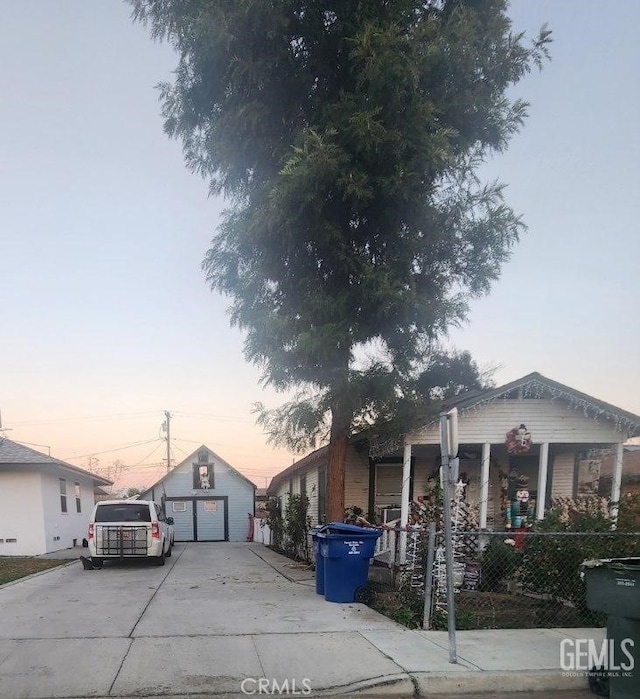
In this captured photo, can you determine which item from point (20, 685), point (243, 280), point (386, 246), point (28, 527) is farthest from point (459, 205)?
point (28, 527)

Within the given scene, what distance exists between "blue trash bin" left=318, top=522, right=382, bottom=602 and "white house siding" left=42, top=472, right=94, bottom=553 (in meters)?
13.3

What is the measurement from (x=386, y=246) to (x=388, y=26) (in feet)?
12.3

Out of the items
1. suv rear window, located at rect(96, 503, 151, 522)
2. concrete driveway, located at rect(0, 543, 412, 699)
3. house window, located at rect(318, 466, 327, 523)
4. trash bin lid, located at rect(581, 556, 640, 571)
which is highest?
house window, located at rect(318, 466, 327, 523)

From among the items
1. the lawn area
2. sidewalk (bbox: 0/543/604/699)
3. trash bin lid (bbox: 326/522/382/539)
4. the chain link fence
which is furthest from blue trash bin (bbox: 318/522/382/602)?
the lawn area

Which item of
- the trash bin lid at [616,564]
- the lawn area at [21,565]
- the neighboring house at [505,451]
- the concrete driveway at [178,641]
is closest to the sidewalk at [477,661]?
the concrete driveway at [178,641]

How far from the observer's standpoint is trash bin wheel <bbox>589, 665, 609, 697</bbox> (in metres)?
4.89

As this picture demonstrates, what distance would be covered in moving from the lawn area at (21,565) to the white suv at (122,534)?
145 cm

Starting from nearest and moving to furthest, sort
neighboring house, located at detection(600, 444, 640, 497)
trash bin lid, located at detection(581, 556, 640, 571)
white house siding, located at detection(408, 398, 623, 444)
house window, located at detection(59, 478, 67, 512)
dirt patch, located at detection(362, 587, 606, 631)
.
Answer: trash bin lid, located at detection(581, 556, 640, 571) < dirt patch, located at detection(362, 587, 606, 631) < white house siding, located at detection(408, 398, 623, 444) < neighboring house, located at detection(600, 444, 640, 497) < house window, located at detection(59, 478, 67, 512)

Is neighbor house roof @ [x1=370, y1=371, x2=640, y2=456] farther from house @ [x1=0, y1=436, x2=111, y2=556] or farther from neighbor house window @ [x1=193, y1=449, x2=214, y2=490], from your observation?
neighbor house window @ [x1=193, y1=449, x2=214, y2=490]

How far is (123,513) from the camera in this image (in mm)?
14117

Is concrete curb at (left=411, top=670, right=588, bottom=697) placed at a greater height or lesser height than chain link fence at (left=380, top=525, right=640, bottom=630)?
lesser

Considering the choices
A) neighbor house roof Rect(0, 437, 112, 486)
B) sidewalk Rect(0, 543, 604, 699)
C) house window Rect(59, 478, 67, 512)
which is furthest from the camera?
house window Rect(59, 478, 67, 512)

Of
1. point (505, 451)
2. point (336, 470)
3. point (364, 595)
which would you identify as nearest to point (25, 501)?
point (336, 470)

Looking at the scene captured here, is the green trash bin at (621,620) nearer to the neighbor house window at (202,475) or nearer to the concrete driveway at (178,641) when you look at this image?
the concrete driveway at (178,641)
